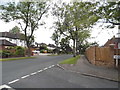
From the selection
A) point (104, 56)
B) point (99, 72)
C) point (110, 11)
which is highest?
point (110, 11)

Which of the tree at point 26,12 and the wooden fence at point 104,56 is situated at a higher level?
the tree at point 26,12

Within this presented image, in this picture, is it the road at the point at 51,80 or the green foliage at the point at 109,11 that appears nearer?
the road at the point at 51,80

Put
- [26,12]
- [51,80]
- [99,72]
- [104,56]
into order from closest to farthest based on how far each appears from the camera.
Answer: [51,80], [99,72], [104,56], [26,12]

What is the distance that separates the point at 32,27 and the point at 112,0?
70.3 ft

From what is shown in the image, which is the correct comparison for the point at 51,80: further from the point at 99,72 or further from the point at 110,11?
the point at 110,11

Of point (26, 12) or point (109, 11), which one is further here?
point (26, 12)

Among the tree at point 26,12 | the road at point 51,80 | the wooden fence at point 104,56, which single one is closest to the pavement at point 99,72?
the road at point 51,80

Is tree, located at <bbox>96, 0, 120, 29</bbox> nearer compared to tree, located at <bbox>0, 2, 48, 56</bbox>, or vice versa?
tree, located at <bbox>96, 0, 120, 29</bbox>

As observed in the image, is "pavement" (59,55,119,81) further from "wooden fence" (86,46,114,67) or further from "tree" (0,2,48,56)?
"tree" (0,2,48,56)

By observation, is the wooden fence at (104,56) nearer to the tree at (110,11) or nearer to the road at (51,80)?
the tree at (110,11)

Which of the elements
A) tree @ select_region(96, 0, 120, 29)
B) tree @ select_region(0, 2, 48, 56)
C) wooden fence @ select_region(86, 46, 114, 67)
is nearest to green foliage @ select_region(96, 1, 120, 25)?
tree @ select_region(96, 0, 120, 29)

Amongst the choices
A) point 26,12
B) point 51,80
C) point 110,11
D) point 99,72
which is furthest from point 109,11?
point 26,12

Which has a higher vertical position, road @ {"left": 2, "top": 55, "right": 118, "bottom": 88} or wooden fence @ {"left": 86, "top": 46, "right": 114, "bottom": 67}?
wooden fence @ {"left": 86, "top": 46, "right": 114, "bottom": 67}

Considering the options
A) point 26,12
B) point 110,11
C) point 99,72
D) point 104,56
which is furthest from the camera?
point 26,12
